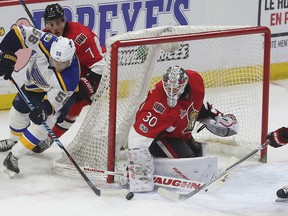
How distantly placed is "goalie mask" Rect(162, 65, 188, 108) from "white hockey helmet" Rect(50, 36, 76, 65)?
1.67 feet

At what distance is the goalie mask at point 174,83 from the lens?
16.1ft

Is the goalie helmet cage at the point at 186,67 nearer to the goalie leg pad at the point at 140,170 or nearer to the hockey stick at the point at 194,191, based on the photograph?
the goalie leg pad at the point at 140,170

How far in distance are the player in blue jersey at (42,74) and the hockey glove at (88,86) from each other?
159 millimetres

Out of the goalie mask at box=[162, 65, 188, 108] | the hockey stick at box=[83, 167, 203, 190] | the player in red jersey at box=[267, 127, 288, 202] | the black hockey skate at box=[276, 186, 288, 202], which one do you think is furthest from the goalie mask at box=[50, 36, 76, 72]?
the black hockey skate at box=[276, 186, 288, 202]

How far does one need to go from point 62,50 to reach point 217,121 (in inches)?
39.3

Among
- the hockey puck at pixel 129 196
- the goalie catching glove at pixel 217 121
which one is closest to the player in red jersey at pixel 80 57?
the goalie catching glove at pixel 217 121

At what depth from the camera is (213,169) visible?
5.08 m

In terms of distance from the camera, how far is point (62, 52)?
498 centimetres

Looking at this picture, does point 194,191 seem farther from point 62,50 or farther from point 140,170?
point 62,50

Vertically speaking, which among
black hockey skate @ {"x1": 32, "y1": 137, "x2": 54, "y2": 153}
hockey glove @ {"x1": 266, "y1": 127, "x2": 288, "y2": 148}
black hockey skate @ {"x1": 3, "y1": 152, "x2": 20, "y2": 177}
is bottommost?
black hockey skate @ {"x1": 32, "y1": 137, "x2": 54, "y2": 153}

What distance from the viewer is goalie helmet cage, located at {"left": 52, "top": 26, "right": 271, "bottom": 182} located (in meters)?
5.05

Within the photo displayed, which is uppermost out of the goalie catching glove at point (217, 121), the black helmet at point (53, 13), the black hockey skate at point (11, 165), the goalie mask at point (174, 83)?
the black helmet at point (53, 13)

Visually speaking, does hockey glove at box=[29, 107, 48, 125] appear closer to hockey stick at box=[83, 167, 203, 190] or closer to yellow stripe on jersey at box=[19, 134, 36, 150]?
yellow stripe on jersey at box=[19, 134, 36, 150]

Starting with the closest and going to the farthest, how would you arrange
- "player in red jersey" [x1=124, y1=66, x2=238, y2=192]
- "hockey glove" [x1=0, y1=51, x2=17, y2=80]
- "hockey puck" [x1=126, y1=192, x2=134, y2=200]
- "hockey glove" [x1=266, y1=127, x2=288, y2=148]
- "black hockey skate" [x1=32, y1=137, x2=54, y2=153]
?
"hockey glove" [x1=266, y1=127, x2=288, y2=148] → "hockey puck" [x1=126, y1=192, x2=134, y2=200] → "player in red jersey" [x1=124, y1=66, x2=238, y2=192] → "hockey glove" [x1=0, y1=51, x2=17, y2=80] → "black hockey skate" [x1=32, y1=137, x2=54, y2=153]
